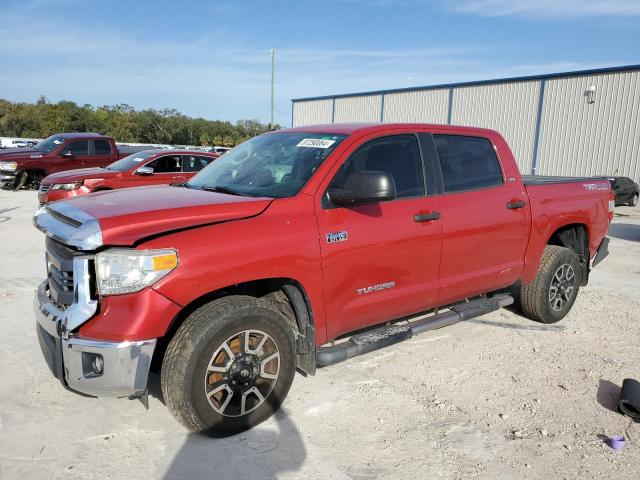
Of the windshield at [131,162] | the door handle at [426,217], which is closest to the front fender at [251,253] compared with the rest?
the door handle at [426,217]

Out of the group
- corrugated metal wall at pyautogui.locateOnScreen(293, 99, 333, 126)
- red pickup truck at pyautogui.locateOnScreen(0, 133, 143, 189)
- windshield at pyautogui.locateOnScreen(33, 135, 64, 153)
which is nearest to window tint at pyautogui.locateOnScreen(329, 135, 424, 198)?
red pickup truck at pyautogui.locateOnScreen(0, 133, 143, 189)

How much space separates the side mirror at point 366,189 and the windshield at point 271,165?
324 mm

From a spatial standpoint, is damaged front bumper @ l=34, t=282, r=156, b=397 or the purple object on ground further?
the purple object on ground

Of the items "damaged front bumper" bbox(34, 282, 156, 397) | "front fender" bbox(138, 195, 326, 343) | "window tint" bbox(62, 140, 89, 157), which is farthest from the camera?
"window tint" bbox(62, 140, 89, 157)

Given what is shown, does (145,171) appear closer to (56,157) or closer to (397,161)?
(56,157)

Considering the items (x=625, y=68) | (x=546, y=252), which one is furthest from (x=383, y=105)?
(x=546, y=252)

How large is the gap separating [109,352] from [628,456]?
304 cm

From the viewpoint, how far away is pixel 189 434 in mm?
3189

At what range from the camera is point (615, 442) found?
10.4ft

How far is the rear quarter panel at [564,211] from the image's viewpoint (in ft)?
16.0

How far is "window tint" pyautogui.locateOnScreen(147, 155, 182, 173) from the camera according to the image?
1163cm

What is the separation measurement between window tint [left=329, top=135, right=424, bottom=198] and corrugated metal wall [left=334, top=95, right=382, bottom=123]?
90.6ft

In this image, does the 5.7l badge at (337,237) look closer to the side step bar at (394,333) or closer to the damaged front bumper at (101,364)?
the side step bar at (394,333)

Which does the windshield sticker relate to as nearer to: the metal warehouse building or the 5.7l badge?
the 5.7l badge
